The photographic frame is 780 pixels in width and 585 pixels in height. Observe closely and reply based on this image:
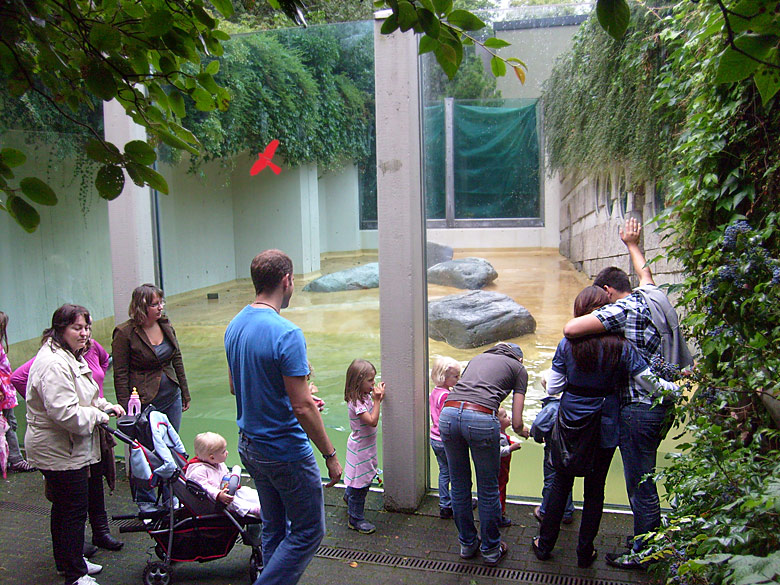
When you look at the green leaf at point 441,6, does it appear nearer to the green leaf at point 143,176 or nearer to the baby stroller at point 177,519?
the green leaf at point 143,176

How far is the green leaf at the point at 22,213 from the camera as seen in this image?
190cm

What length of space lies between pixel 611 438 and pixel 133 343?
3.16 metres

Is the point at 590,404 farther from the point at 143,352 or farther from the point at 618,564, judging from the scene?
the point at 143,352

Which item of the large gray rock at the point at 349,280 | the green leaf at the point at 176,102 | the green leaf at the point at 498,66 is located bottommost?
the large gray rock at the point at 349,280

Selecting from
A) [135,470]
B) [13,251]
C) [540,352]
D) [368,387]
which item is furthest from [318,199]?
[13,251]

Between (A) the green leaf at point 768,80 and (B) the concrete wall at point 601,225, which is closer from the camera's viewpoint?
(A) the green leaf at point 768,80

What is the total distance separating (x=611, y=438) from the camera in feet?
12.9

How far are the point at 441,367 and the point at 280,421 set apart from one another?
5.39ft

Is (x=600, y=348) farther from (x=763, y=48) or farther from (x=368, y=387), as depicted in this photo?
(x=763, y=48)

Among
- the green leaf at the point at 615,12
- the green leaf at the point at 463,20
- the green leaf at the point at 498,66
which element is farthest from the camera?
the green leaf at the point at 498,66

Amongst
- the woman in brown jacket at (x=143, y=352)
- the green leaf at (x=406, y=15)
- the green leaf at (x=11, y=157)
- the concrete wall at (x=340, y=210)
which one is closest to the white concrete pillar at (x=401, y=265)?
the concrete wall at (x=340, y=210)

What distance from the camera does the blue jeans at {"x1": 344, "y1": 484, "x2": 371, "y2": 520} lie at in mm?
4750

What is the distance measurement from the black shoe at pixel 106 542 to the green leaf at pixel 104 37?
3.47m

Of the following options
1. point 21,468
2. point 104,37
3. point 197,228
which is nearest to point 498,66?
point 104,37
